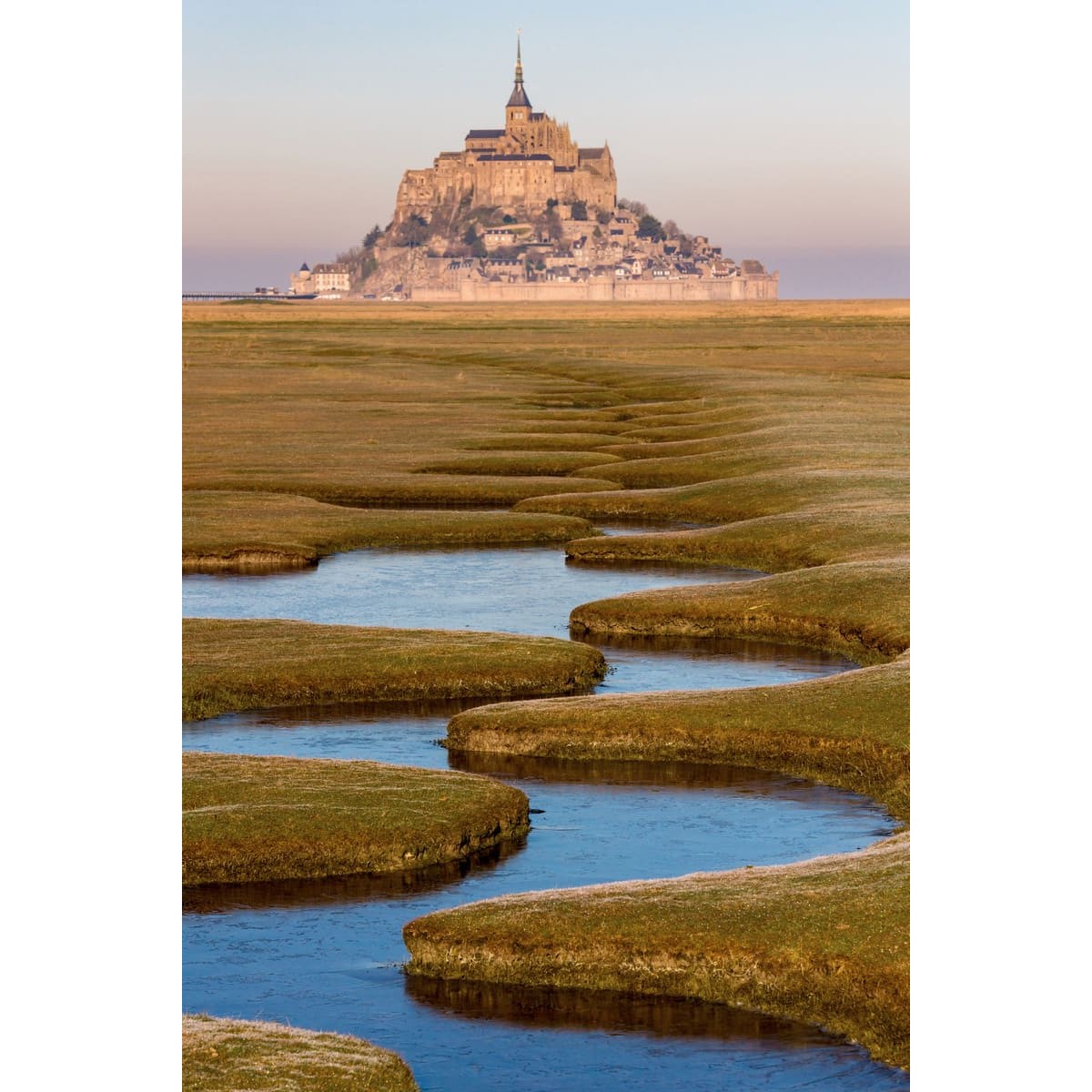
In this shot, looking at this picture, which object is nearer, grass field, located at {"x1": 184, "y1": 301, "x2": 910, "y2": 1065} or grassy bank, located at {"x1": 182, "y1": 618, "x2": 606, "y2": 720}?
grass field, located at {"x1": 184, "y1": 301, "x2": 910, "y2": 1065}

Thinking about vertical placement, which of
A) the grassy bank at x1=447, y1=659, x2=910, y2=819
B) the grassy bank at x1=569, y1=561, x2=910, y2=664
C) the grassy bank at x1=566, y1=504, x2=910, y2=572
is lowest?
the grassy bank at x1=447, y1=659, x2=910, y2=819

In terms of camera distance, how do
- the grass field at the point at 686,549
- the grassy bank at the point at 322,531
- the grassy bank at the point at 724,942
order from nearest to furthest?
1. the grassy bank at the point at 724,942
2. the grass field at the point at 686,549
3. the grassy bank at the point at 322,531

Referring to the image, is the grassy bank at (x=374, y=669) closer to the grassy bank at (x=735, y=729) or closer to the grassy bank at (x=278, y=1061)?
the grassy bank at (x=735, y=729)

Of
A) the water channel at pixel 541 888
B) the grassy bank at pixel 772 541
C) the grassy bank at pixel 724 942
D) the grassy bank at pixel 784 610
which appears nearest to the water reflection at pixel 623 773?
the water channel at pixel 541 888

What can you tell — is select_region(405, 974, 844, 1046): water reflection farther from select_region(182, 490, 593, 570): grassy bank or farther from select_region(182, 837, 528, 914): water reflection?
select_region(182, 490, 593, 570): grassy bank

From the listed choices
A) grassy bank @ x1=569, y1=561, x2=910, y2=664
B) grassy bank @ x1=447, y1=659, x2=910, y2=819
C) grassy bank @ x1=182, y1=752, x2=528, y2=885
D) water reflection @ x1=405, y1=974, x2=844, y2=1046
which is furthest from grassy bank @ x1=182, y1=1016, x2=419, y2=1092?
grassy bank @ x1=569, y1=561, x2=910, y2=664
